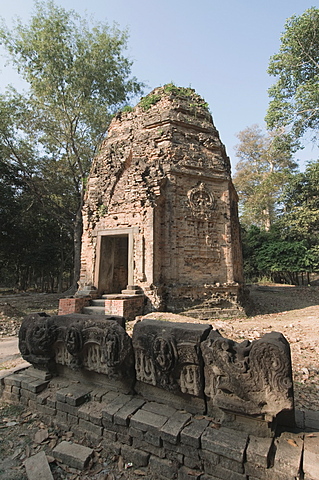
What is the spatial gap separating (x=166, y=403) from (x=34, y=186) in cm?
1765

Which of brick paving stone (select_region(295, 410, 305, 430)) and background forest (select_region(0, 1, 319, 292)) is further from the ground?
background forest (select_region(0, 1, 319, 292))

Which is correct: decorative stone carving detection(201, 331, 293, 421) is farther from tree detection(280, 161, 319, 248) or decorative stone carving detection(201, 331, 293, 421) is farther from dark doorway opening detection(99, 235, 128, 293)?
tree detection(280, 161, 319, 248)

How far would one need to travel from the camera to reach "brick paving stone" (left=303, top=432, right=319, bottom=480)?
188 centimetres

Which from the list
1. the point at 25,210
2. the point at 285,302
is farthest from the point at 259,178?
the point at 25,210

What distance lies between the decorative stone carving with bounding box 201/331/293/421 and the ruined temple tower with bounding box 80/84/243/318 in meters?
6.06

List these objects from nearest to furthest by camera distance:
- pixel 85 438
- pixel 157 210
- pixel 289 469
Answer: pixel 289 469, pixel 85 438, pixel 157 210

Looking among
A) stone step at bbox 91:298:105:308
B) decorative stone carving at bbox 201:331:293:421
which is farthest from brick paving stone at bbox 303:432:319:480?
stone step at bbox 91:298:105:308

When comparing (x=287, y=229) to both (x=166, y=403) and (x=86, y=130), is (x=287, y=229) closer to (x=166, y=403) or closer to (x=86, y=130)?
(x=86, y=130)

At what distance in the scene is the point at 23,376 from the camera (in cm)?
366

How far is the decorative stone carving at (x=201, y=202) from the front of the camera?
955cm

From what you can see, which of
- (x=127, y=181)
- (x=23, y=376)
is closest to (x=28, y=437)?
(x=23, y=376)

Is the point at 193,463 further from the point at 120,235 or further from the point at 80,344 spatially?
the point at 120,235

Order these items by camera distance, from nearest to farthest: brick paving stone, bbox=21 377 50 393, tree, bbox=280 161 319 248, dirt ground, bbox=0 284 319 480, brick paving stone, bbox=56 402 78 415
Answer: dirt ground, bbox=0 284 319 480
brick paving stone, bbox=56 402 78 415
brick paving stone, bbox=21 377 50 393
tree, bbox=280 161 319 248

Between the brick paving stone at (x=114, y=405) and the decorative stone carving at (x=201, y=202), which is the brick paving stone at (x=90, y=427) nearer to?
the brick paving stone at (x=114, y=405)
